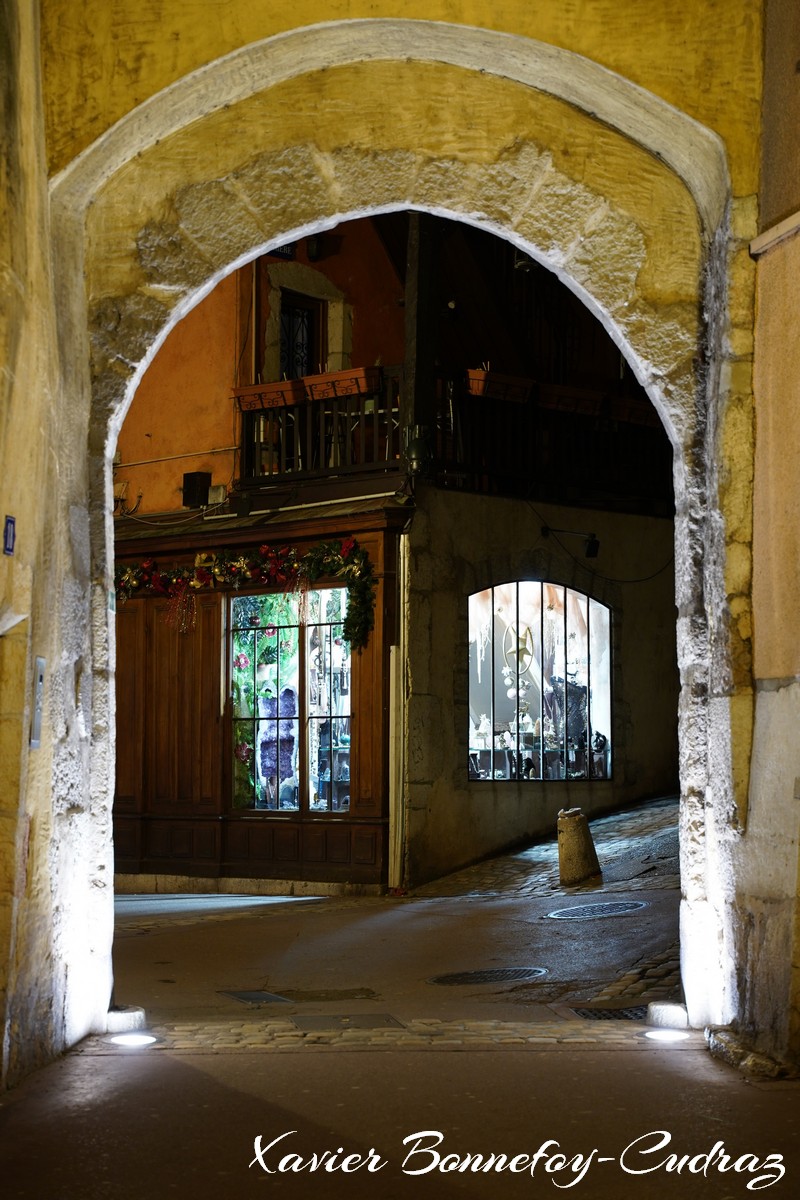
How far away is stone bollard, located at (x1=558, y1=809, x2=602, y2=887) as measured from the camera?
11156 mm

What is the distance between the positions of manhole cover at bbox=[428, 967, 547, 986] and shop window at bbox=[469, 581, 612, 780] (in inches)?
199

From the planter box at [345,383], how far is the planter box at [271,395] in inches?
4.0

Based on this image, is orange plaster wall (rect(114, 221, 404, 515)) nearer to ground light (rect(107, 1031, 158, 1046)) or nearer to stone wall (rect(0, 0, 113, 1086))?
stone wall (rect(0, 0, 113, 1086))

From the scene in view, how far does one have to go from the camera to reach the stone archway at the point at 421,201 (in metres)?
5.51

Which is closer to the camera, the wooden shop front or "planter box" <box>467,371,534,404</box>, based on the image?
the wooden shop front

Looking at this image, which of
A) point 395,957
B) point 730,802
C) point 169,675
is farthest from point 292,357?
point 730,802

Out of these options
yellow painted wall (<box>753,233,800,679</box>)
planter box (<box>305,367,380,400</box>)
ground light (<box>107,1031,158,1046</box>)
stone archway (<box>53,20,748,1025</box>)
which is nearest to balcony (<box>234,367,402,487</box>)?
planter box (<box>305,367,380,400</box>)

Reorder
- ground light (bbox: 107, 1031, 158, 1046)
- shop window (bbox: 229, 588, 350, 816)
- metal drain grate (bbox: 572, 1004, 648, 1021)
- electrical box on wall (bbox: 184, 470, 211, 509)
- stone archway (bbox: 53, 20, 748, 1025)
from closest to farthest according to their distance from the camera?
ground light (bbox: 107, 1031, 158, 1046), stone archway (bbox: 53, 20, 748, 1025), metal drain grate (bbox: 572, 1004, 648, 1021), shop window (bbox: 229, 588, 350, 816), electrical box on wall (bbox: 184, 470, 211, 509)

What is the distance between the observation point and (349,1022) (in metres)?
5.98

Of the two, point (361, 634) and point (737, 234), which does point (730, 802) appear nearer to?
point (737, 234)

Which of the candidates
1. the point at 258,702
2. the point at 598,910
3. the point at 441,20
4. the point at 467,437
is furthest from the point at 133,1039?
the point at 467,437

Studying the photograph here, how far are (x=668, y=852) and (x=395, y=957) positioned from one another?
386 centimetres

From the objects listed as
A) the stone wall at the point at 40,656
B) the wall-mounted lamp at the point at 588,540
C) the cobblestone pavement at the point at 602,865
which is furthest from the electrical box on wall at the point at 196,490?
the stone wall at the point at 40,656

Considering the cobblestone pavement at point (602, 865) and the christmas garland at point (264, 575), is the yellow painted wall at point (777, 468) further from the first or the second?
the christmas garland at point (264, 575)
